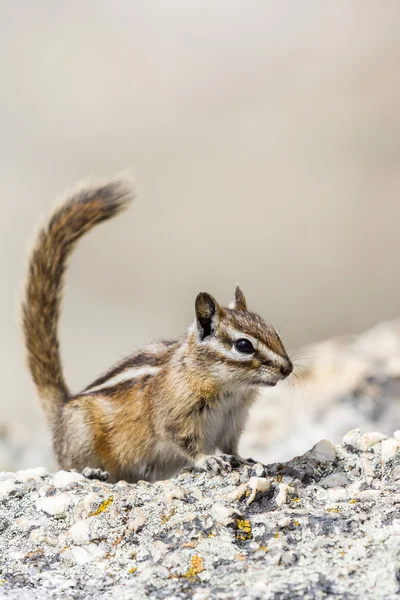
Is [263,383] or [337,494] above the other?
[263,383]

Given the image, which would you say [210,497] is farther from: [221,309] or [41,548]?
[221,309]

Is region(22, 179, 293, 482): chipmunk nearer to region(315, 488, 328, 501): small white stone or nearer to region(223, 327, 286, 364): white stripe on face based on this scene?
region(223, 327, 286, 364): white stripe on face

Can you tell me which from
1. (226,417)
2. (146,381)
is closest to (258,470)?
(226,417)

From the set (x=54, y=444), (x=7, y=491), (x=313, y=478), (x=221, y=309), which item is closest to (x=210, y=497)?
(x=313, y=478)

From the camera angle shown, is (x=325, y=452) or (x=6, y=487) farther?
(x=325, y=452)

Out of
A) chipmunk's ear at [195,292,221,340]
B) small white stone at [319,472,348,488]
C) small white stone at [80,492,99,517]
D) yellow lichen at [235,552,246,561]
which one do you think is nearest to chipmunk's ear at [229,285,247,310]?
chipmunk's ear at [195,292,221,340]

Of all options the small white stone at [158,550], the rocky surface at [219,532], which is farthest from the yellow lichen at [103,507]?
the small white stone at [158,550]

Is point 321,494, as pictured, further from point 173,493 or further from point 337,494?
point 173,493

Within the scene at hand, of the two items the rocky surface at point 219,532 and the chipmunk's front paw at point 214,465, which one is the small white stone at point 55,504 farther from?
the chipmunk's front paw at point 214,465
